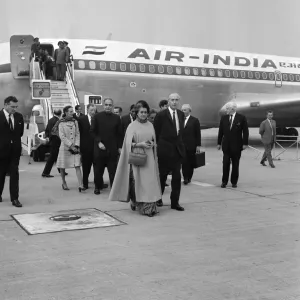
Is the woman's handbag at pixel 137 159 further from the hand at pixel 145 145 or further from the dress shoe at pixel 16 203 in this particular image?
the dress shoe at pixel 16 203

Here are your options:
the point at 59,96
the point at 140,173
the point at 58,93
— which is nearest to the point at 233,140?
the point at 140,173

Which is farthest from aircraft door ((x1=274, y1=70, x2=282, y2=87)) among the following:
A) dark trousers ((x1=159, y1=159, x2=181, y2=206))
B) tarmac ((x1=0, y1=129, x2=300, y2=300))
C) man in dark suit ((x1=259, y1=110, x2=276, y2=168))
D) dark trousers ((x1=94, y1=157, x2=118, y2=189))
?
dark trousers ((x1=159, y1=159, x2=181, y2=206))

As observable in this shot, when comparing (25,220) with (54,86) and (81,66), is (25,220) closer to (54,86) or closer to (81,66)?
(54,86)

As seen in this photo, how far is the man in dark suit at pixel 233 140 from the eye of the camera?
9.38 meters

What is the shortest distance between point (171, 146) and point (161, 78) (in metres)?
11.1

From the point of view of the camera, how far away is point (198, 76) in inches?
737

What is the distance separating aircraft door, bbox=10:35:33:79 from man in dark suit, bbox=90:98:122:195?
835 cm

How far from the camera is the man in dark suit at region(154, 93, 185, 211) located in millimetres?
7051

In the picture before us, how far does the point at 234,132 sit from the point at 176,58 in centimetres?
942

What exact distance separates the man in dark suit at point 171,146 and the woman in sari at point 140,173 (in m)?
0.36

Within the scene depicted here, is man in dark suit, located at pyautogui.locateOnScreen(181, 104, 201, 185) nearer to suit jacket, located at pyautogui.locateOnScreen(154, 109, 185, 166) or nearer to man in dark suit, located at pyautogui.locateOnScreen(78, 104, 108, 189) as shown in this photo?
man in dark suit, located at pyautogui.locateOnScreen(78, 104, 108, 189)

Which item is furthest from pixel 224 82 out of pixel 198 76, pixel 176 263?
pixel 176 263

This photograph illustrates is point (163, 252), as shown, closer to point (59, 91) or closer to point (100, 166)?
point (100, 166)

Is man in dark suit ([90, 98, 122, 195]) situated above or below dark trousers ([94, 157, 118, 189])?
above
